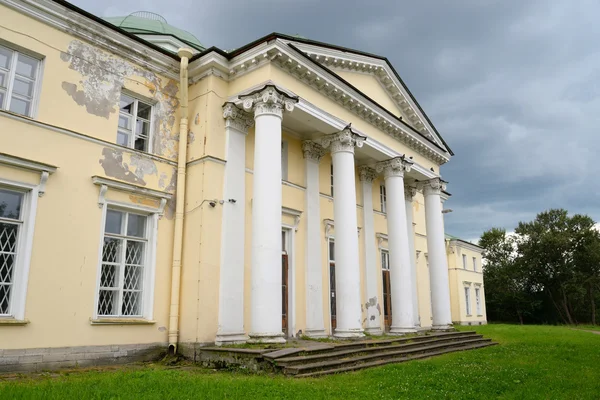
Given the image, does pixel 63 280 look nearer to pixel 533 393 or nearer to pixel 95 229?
pixel 95 229

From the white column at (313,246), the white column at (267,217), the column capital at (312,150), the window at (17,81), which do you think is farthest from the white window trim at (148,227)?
the column capital at (312,150)

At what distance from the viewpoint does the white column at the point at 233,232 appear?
10.9 m

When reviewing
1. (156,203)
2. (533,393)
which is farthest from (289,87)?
(533,393)

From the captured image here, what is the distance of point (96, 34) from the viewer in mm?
10547

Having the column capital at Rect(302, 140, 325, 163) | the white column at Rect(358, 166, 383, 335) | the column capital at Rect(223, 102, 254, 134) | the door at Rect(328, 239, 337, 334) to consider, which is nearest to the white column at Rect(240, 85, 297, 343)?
the column capital at Rect(223, 102, 254, 134)

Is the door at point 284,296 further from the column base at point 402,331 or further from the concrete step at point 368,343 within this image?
the column base at point 402,331

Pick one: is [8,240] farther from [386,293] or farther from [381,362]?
[386,293]

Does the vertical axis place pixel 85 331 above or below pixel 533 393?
above

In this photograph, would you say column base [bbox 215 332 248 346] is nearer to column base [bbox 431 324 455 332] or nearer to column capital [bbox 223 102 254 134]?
column capital [bbox 223 102 254 134]

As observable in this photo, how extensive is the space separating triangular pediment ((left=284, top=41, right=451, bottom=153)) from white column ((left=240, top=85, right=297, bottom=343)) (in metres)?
2.11

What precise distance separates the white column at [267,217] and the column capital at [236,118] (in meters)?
0.48

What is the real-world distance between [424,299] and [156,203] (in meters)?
13.5

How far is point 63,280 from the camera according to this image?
927 cm

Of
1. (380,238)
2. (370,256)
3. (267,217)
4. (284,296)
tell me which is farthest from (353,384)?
(380,238)
